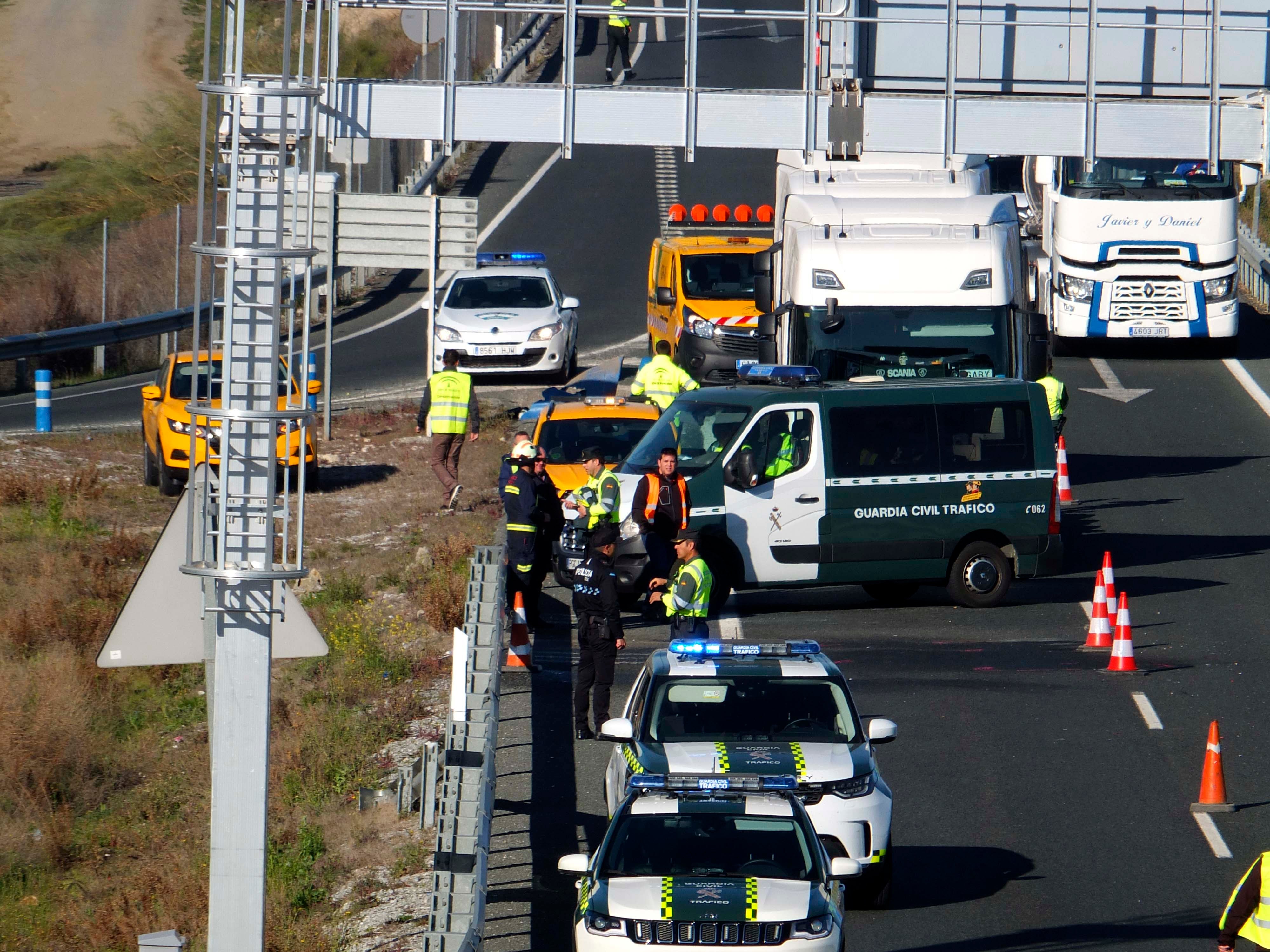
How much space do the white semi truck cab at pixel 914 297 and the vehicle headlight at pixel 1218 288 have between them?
963cm

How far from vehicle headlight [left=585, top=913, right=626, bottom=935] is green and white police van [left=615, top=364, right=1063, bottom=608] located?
8575mm

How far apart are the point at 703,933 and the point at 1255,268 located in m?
33.5

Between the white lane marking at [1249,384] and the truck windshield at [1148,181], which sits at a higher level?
the truck windshield at [1148,181]

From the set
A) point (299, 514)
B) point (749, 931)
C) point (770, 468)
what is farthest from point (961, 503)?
point (299, 514)

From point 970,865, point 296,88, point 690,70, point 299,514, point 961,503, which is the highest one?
point 690,70

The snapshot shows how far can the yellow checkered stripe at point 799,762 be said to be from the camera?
955 centimetres

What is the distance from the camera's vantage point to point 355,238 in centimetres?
2644

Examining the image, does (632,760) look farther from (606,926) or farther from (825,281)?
(825,281)

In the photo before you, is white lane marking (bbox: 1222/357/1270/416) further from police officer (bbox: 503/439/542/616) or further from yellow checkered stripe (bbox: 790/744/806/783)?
yellow checkered stripe (bbox: 790/744/806/783)

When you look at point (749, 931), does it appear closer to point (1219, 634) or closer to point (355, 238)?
point (1219, 634)

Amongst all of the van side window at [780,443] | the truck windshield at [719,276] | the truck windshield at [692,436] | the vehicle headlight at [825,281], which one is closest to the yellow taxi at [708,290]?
the truck windshield at [719,276]

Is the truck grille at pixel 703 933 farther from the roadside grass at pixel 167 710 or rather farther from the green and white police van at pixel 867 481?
the green and white police van at pixel 867 481

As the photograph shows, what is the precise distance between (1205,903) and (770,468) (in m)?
7.82

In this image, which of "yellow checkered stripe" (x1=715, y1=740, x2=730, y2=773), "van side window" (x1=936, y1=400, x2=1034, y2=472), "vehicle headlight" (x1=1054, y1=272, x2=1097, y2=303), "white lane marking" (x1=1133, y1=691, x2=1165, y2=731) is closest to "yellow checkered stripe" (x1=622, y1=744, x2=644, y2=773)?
"yellow checkered stripe" (x1=715, y1=740, x2=730, y2=773)
